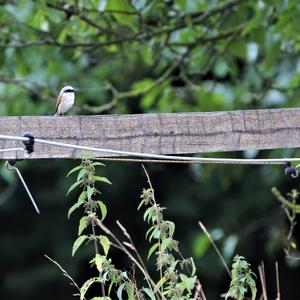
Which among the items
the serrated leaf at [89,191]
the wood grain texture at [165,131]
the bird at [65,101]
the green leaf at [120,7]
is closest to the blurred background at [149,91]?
the green leaf at [120,7]

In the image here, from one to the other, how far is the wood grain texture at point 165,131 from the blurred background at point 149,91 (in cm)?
111

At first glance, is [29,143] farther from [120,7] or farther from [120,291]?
[120,7]

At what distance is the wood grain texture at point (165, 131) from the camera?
3221 millimetres

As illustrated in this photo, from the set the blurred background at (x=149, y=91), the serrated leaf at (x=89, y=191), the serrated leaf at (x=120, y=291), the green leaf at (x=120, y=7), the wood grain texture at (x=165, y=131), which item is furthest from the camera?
the blurred background at (x=149, y=91)

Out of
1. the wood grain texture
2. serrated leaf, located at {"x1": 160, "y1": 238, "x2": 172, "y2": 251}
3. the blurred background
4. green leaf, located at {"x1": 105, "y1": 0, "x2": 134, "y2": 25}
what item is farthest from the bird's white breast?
serrated leaf, located at {"x1": 160, "y1": 238, "x2": 172, "y2": 251}

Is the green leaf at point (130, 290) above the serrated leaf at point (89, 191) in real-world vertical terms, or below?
below

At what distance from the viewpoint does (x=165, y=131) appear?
3.36 m

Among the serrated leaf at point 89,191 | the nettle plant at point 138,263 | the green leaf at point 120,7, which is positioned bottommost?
A: the nettle plant at point 138,263

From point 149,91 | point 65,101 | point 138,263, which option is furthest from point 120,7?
point 138,263

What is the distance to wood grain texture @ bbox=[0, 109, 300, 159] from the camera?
3.22m

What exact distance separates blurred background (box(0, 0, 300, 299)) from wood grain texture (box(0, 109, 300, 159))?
1.11 meters

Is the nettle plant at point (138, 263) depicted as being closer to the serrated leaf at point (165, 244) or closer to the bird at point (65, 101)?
the serrated leaf at point (165, 244)

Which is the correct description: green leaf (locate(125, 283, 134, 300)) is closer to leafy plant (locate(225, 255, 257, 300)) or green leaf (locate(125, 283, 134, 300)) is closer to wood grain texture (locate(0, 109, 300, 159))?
leafy plant (locate(225, 255, 257, 300))

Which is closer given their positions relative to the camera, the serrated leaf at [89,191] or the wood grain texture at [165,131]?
the serrated leaf at [89,191]
